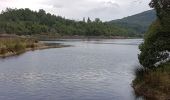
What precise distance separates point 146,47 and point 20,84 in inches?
629

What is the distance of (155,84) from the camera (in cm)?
3884

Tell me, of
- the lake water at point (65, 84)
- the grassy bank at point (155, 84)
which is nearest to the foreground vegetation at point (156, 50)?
the grassy bank at point (155, 84)

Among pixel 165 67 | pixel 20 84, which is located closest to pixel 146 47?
pixel 165 67

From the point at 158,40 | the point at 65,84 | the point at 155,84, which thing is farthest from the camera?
the point at 65,84

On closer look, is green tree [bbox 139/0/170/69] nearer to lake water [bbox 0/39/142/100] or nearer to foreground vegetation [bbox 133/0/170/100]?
foreground vegetation [bbox 133/0/170/100]

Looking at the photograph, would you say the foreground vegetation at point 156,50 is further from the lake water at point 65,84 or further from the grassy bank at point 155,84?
the lake water at point 65,84

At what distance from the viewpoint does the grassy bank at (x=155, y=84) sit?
37519 millimetres

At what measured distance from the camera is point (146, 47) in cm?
4381

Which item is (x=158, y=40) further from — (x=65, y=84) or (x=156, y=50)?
(x=65, y=84)

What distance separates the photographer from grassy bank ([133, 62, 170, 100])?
37519 millimetres

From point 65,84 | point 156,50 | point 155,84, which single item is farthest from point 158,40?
point 65,84

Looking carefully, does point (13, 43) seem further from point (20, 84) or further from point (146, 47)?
point (146, 47)

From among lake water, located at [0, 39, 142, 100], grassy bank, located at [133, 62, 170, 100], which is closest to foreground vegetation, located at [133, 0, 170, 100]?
grassy bank, located at [133, 62, 170, 100]

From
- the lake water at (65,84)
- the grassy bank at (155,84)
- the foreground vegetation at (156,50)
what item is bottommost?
the lake water at (65,84)
